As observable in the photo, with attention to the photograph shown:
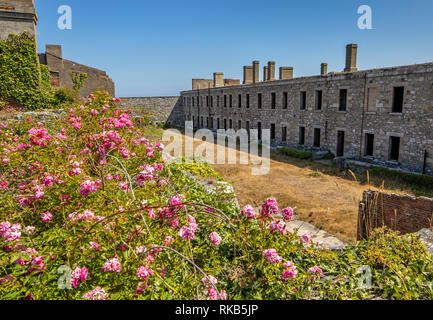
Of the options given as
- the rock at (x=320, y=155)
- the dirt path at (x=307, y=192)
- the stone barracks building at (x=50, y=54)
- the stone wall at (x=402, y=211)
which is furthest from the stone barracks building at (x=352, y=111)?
the stone barracks building at (x=50, y=54)

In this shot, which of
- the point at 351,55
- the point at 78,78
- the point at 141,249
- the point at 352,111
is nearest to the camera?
the point at 141,249

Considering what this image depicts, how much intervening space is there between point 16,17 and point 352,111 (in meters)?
20.3

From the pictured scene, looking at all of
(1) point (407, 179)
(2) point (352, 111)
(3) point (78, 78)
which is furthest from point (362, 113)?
(3) point (78, 78)

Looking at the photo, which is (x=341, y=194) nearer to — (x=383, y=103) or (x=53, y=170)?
(x=383, y=103)

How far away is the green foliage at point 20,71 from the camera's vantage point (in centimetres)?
1540

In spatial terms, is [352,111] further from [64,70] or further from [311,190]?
[64,70]

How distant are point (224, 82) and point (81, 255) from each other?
137 ft

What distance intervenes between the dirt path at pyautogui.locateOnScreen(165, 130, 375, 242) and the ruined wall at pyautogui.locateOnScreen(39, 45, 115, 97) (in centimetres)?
1888

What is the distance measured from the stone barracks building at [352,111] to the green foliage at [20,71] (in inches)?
711

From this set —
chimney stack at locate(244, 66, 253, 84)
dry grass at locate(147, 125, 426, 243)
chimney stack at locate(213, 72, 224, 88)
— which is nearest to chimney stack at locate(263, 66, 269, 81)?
chimney stack at locate(244, 66, 253, 84)

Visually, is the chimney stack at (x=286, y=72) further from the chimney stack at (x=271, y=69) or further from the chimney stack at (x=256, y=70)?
the chimney stack at (x=256, y=70)

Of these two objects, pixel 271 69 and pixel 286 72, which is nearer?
pixel 286 72

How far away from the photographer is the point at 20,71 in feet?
51.4

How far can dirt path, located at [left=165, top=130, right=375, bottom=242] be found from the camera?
426 inches
